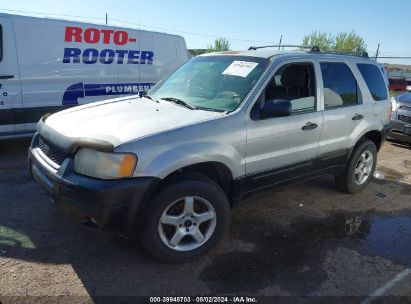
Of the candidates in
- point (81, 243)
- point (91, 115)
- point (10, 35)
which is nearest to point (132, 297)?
point (81, 243)

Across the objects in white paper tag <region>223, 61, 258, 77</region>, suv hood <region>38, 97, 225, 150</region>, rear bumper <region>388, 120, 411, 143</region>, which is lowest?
rear bumper <region>388, 120, 411, 143</region>

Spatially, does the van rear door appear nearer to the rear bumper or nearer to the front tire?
the front tire

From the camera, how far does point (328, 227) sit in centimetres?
421

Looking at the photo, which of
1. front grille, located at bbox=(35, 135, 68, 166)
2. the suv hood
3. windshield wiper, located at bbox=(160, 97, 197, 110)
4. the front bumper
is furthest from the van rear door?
the front bumper

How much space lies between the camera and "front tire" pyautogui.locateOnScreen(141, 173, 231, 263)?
3111 millimetres

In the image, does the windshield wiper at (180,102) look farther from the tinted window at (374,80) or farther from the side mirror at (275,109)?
the tinted window at (374,80)

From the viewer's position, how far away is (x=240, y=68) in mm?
3965

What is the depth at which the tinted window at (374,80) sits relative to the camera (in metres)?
5.02

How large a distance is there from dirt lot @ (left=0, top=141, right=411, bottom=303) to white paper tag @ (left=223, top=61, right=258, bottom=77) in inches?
61.3

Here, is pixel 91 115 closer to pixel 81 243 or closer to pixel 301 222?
pixel 81 243

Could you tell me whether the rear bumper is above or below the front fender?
below

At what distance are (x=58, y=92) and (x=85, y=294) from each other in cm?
441

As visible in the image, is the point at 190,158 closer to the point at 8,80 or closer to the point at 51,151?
the point at 51,151

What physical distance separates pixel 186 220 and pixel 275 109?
129 cm
